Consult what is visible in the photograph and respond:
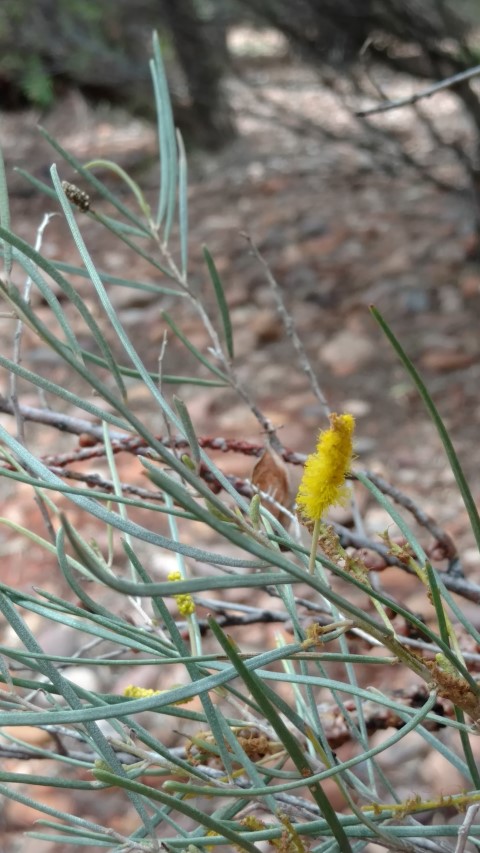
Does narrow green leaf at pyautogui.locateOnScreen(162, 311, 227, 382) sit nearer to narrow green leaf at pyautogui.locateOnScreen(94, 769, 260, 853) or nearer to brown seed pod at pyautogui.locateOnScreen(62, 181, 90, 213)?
brown seed pod at pyautogui.locateOnScreen(62, 181, 90, 213)

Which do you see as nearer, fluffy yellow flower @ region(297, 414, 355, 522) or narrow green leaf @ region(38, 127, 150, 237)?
fluffy yellow flower @ region(297, 414, 355, 522)

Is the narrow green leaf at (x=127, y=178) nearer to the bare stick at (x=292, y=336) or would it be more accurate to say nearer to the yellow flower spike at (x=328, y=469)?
the bare stick at (x=292, y=336)

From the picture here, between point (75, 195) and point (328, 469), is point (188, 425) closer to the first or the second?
point (328, 469)

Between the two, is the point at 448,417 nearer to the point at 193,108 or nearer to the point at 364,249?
the point at 364,249

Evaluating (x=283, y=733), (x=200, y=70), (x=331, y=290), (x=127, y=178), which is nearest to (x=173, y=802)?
(x=283, y=733)

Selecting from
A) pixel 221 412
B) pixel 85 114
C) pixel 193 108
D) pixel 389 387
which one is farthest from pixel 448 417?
pixel 85 114

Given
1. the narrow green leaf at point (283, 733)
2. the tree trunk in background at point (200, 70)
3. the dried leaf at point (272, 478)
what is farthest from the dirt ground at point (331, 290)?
the narrow green leaf at point (283, 733)

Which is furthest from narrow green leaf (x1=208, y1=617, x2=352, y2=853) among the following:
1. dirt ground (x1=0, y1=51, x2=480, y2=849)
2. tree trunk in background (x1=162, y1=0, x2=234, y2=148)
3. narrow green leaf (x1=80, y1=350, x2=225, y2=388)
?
tree trunk in background (x1=162, y1=0, x2=234, y2=148)

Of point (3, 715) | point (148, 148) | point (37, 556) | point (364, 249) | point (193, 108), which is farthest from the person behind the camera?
point (148, 148)
